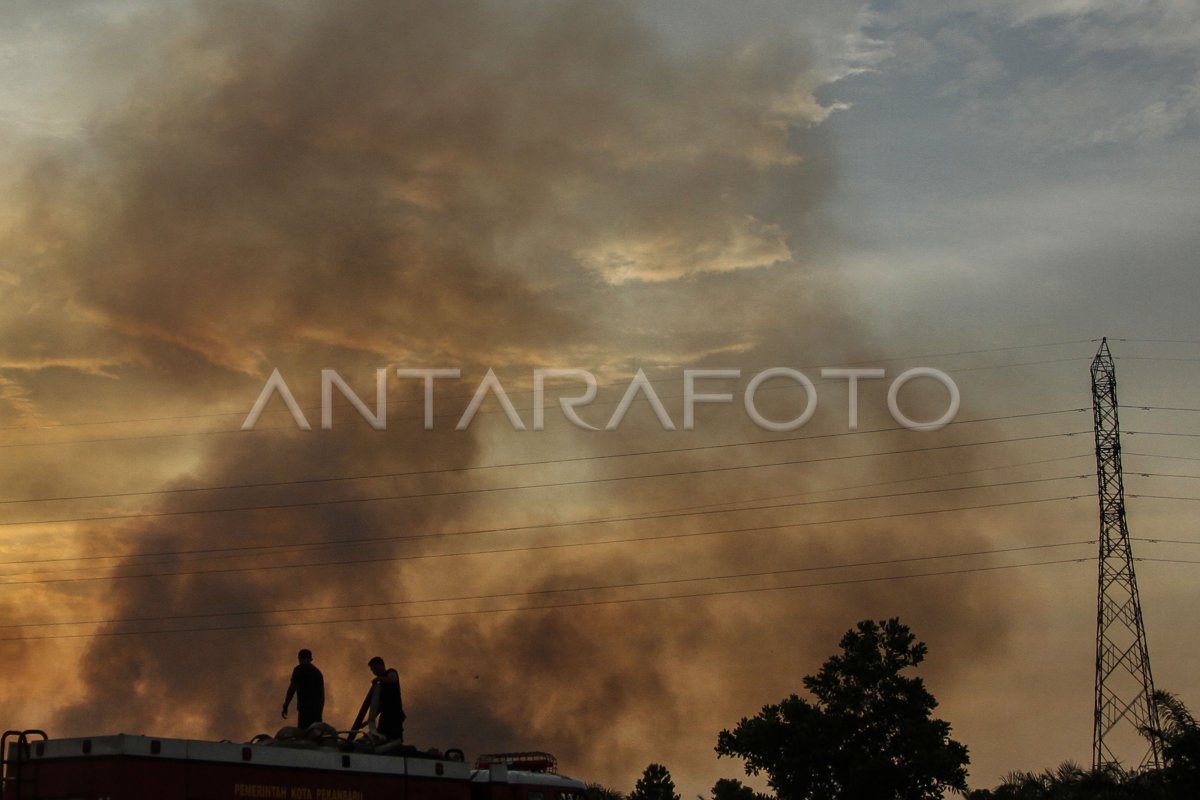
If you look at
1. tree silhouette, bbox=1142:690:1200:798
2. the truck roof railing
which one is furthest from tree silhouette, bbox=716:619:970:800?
the truck roof railing

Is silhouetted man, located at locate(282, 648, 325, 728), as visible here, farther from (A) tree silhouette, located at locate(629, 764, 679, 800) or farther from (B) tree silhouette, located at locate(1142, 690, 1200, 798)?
(A) tree silhouette, located at locate(629, 764, 679, 800)

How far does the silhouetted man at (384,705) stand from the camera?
2388cm

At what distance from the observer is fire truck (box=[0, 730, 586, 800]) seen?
753 inches

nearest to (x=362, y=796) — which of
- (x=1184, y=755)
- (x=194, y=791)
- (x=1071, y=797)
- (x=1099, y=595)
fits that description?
(x=194, y=791)

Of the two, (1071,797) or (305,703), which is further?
(1071,797)

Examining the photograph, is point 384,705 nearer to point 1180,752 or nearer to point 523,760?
point 523,760

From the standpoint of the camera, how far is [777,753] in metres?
60.2

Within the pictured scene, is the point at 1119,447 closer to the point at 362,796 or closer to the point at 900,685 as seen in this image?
the point at 900,685

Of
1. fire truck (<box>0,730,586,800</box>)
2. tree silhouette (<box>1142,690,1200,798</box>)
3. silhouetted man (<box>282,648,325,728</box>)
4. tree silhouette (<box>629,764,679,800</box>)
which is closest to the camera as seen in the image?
fire truck (<box>0,730,586,800</box>)

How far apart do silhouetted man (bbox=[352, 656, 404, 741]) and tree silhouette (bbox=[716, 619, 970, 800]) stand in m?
38.0

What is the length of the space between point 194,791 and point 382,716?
4.84 meters

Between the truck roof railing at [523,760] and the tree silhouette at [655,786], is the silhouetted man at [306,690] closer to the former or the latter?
the truck roof railing at [523,760]

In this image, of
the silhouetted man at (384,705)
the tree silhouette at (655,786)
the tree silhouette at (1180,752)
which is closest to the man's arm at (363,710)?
the silhouetted man at (384,705)

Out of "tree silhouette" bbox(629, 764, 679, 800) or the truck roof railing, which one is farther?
"tree silhouette" bbox(629, 764, 679, 800)
